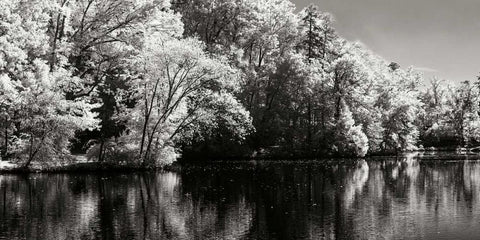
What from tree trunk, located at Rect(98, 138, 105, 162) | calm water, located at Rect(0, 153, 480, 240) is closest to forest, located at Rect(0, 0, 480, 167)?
tree trunk, located at Rect(98, 138, 105, 162)

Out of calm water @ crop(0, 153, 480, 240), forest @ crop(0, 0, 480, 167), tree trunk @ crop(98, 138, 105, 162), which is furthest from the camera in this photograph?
tree trunk @ crop(98, 138, 105, 162)

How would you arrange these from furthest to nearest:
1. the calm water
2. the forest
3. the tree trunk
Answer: the tree trunk, the forest, the calm water

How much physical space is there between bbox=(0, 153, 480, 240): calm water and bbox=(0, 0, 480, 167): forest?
6697mm

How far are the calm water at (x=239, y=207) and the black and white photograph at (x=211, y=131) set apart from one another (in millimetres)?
132

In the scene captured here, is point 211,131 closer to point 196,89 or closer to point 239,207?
point 196,89

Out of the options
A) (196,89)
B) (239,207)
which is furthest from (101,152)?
(239,207)

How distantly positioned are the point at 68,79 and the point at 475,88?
3063 inches

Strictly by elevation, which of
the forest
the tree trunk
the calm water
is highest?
the forest

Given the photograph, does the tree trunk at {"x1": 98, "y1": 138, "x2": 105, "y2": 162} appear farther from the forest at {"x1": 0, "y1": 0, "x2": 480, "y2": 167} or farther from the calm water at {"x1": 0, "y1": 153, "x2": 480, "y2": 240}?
the calm water at {"x1": 0, "y1": 153, "x2": 480, "y2": 240}

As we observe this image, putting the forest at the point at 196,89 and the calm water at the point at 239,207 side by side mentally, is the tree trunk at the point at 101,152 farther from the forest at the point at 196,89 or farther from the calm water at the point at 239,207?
the calm water at the point at 239,207

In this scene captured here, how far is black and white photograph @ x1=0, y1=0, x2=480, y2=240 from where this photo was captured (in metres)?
20.0

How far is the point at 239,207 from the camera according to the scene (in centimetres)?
2258

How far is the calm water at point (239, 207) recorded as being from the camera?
1727cm

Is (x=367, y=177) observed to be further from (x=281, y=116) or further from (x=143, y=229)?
(x=281, y=116)
